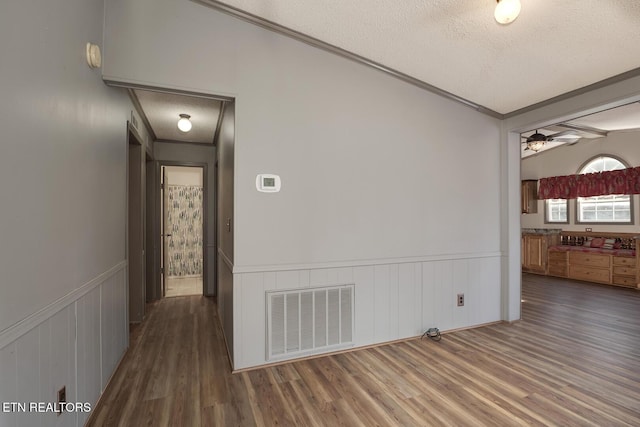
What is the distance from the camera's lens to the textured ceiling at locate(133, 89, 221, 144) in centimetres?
322

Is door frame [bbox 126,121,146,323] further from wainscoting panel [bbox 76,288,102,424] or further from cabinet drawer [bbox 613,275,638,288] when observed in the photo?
cabinet drawer [bbox 613,275,638,288]

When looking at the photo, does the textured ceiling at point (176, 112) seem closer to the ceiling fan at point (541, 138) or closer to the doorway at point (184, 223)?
the doorway at point (184, 223)

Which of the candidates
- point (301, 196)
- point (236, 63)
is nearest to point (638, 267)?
point (301, 196)

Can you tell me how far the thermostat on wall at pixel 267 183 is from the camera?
8.50 feet

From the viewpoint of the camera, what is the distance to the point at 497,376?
2.46 metres

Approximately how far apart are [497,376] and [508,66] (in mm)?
2657

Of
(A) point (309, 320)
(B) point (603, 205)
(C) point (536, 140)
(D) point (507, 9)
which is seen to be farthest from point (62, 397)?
(B) point (603, 205)

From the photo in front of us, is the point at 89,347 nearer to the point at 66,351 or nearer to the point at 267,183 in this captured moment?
the point at 66,351

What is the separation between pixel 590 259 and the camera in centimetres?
609

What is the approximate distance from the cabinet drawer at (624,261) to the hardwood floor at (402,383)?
2801 mm

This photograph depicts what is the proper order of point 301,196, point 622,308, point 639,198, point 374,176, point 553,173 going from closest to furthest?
point 301,196, point 374,176, point 622,308, point 639,198, point 553,173

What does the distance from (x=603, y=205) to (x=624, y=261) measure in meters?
1.29

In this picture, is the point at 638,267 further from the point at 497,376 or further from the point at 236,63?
the point at 236,63

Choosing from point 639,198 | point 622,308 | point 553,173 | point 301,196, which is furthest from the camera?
point 553,173
